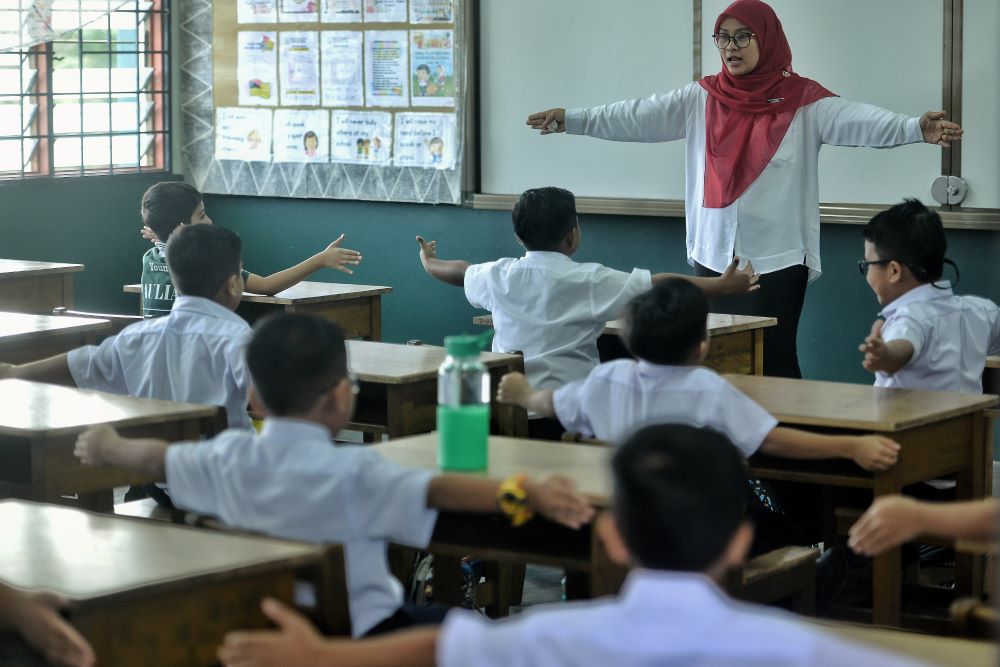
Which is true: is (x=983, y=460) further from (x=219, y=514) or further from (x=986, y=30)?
(x=986, y=30)

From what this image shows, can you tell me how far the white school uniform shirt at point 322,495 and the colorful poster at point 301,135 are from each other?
4.89 meters

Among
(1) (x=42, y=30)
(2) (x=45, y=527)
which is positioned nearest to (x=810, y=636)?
(2) (x=45, y=527)

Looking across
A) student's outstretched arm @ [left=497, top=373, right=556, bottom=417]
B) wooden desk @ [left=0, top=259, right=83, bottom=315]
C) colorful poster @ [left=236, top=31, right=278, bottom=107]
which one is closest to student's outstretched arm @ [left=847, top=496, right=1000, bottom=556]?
student's outstretched arm @ [left=497, top=373, right=556, bottom=417]

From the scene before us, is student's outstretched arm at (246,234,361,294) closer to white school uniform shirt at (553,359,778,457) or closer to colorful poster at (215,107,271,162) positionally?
white school uniform shirt at (553,359,778,457)

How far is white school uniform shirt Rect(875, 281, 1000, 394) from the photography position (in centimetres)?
352

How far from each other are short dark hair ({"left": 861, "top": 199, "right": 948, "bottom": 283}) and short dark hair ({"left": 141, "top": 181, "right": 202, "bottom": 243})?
2190 millimetres

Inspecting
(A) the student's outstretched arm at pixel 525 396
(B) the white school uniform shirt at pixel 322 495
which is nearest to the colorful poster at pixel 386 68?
(A) the student's outstretched arm at pixel 525 396

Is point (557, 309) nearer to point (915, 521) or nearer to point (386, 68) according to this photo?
point (915, 521)

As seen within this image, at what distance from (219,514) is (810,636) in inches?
42.6

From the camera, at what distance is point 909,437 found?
2930 mm

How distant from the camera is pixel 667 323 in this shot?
275 centimetres

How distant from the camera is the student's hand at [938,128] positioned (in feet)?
14.4

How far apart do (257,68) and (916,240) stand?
428cm

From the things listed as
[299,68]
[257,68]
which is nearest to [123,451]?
[299,68]
